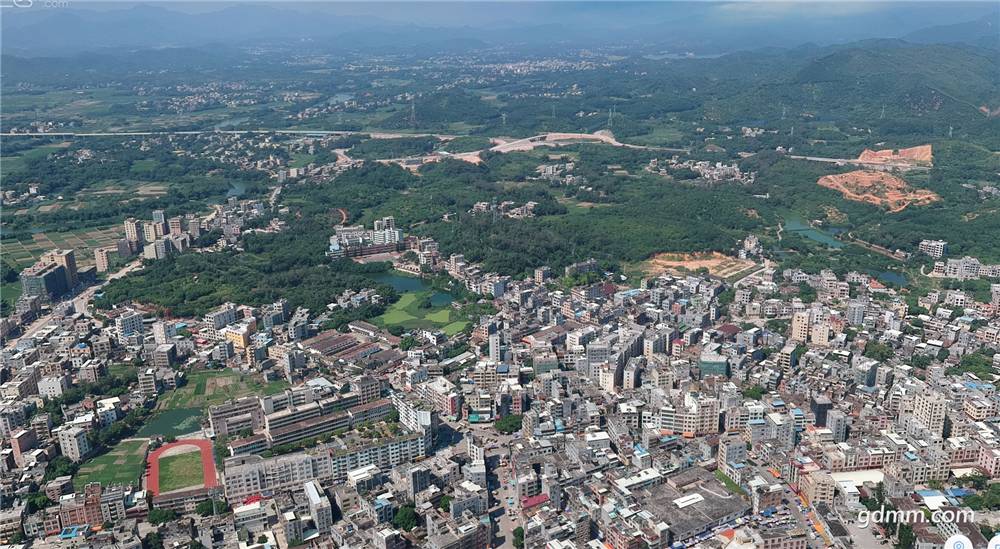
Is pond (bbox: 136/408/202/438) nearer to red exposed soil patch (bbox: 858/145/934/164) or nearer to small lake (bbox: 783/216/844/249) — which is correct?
small lake (bbox: 783/216/844/249)

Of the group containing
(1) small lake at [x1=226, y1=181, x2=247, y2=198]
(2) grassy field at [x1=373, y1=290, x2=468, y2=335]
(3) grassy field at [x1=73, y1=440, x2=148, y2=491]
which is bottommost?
(1) small lake at [x1=226, y1=181, x2=247, y2=198]

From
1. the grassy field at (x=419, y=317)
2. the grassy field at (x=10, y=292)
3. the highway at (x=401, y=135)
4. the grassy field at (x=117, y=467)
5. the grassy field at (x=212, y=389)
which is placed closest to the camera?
the grassy field at (x=117, y=467)

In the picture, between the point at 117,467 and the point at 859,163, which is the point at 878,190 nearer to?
the point at 859,163

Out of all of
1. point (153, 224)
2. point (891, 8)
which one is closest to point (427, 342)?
point (153, 224)

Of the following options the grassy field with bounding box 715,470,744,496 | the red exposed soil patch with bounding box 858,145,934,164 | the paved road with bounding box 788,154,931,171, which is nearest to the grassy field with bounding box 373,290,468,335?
the grassy field with bounding box 715,470,744,496

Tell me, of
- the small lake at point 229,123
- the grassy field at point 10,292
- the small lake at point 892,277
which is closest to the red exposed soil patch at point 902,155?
the small lake at point 892,277

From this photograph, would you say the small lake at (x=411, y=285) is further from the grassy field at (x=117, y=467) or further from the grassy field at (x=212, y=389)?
the grassy field at (x=117, y=467)

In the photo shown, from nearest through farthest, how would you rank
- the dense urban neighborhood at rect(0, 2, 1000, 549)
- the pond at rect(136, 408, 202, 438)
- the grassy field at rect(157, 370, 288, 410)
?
the dense urban neighborhood at rect(0, 2, 1000, 549) → the pond at rect(136, 408, 202, 438) → the grassy field at rect(157, 370, 288, 410)
